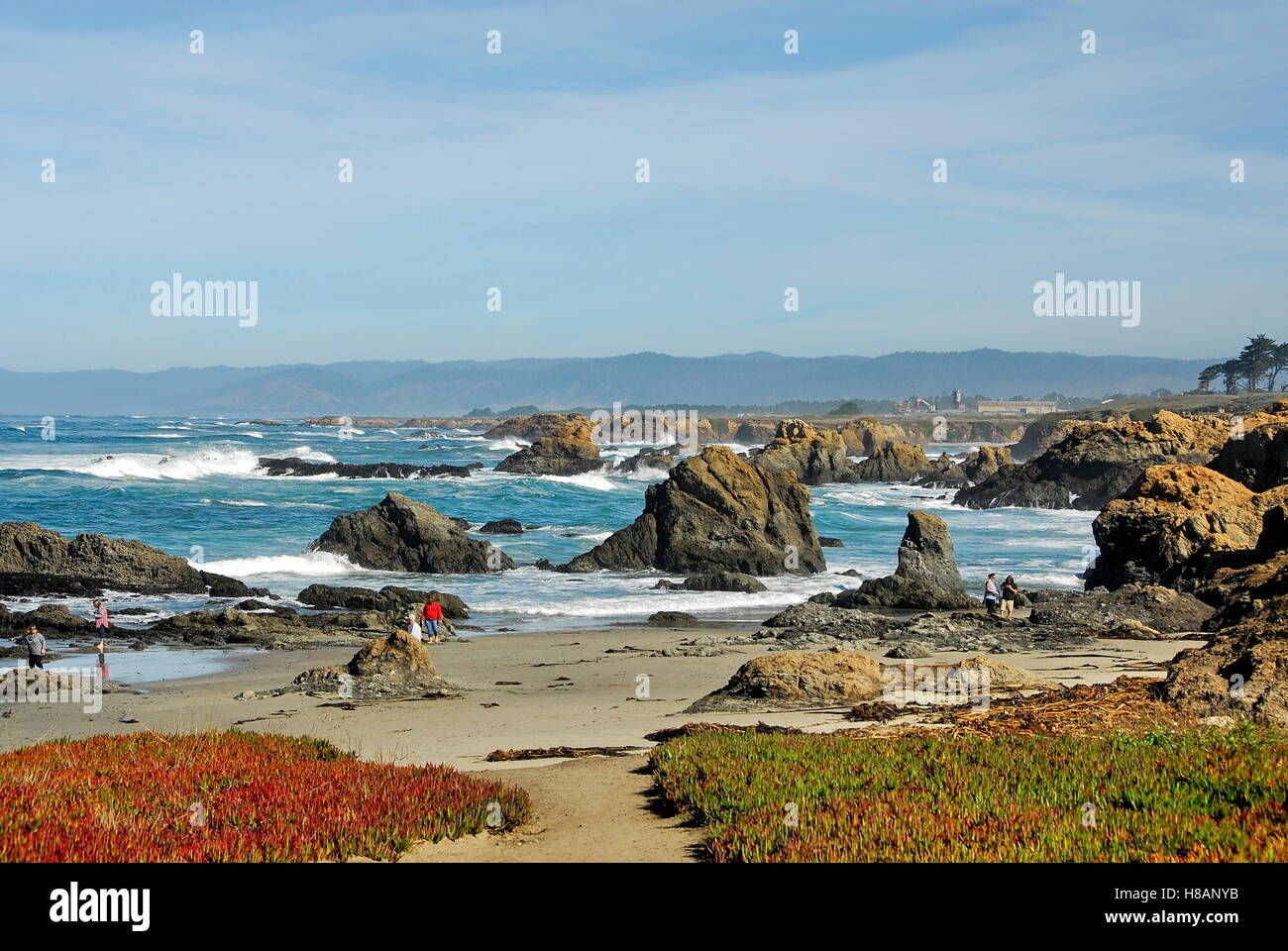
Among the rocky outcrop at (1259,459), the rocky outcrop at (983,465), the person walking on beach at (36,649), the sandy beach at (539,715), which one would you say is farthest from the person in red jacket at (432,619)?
the rocky outcrop at (983,465)

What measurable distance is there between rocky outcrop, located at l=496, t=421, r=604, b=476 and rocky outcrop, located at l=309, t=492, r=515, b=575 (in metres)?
45.7

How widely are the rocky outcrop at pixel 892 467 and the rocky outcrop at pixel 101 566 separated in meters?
58.1

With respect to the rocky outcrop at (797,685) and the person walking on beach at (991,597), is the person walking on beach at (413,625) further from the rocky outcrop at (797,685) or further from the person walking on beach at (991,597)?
the person walking on beach at (991,597)

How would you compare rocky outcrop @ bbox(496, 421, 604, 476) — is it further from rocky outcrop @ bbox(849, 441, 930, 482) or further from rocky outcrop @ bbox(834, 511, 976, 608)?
rocky outcrop @ bbox(834, 511, 976, 608)

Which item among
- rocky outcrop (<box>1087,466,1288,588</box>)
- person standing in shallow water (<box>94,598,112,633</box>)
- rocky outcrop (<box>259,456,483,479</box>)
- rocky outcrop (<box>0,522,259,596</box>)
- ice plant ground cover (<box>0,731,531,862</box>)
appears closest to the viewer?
ice plant ground cover (<box>0,731,531,862</box>)

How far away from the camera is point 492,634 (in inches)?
984

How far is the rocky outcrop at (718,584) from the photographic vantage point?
1247 inches

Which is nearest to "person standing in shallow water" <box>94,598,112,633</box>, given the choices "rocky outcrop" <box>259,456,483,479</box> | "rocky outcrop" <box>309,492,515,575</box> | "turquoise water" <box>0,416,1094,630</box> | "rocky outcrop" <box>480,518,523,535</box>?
"turquoise water" <box>0,416,1094,630</box>

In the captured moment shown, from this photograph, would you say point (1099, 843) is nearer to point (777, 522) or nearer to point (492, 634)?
point (492, 634)

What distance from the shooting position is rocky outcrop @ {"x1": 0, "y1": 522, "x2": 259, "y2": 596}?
29688 millimetres

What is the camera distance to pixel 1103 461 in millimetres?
56875
